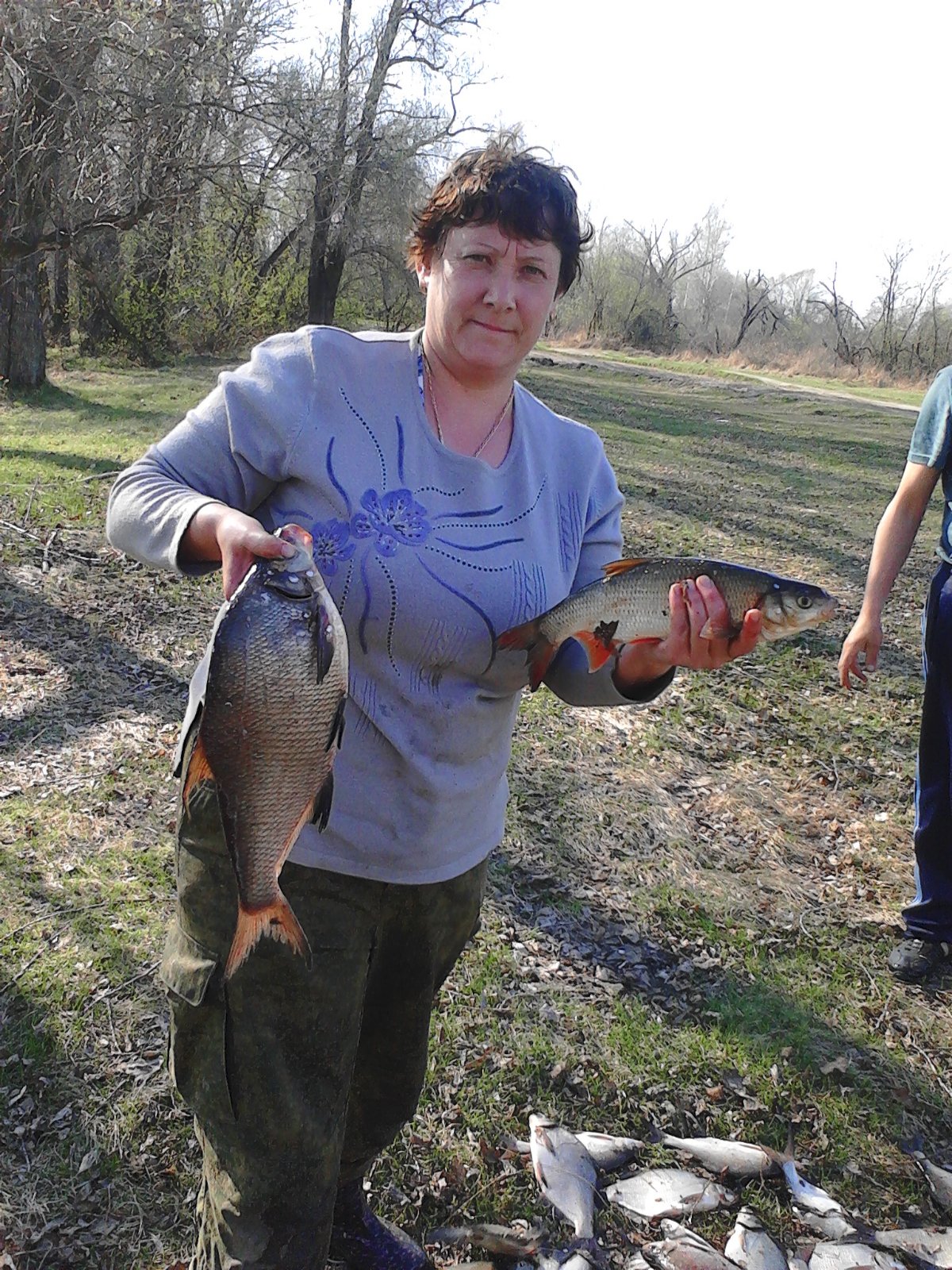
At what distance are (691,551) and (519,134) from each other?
24.4 feet

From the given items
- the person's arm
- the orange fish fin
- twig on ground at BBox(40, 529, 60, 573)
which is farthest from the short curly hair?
twig on ground at BBox(40, 529, 60, 573)

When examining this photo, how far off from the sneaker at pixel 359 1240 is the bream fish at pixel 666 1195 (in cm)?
69

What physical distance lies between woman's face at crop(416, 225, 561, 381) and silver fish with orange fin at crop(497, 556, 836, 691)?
527mm

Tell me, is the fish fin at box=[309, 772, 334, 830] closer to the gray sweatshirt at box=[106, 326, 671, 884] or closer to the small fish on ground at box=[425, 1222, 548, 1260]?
the gray sweatshirt at box=[106, 326, 671, 884]

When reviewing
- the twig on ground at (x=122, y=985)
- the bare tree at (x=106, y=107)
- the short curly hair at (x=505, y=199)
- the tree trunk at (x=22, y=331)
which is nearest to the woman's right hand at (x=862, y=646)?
the short curly hair at (x=505, y=199)

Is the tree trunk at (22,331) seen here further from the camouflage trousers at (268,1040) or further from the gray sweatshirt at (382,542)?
the camouflage trousers at (268,1040)

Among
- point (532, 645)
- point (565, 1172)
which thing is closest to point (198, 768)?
point (532, 645)

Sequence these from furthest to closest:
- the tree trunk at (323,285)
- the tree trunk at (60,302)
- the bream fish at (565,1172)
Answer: the tree trunk at (323,285), the tree trunk at (60,302), the bream fish at (565,1172)

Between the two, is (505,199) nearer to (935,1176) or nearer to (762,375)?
(935,1176)

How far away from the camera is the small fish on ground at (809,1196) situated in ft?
9.91

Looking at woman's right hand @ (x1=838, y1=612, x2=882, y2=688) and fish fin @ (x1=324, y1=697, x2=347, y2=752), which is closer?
fish fin @ (x1=324, y1=697, x2=347, y2=752)

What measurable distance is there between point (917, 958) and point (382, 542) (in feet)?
11.0

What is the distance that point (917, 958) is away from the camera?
4.11 m

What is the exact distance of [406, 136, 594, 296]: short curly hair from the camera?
81.2 inches
